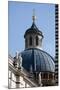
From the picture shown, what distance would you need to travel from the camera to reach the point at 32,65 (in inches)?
103

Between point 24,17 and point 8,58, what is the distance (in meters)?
0.44

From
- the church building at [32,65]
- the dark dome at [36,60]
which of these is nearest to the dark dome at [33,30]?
the church building at [32,65]

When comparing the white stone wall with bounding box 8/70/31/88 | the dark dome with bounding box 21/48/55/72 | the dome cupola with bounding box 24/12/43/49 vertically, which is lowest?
the white stone wall with bounding box 8/70/31/88

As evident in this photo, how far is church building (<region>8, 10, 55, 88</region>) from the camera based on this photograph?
101 inches

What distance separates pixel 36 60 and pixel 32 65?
7 centimetres

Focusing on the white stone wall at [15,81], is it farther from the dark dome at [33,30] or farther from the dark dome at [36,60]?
the dark dome at [33,30]

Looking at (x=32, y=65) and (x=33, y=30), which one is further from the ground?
(x=33, y=30)

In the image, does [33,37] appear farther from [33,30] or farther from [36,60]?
[36,60]

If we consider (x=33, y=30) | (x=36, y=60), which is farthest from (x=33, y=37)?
(x=36, y=60)

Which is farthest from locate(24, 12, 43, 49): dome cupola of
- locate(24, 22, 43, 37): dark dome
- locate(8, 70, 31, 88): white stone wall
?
locate(8, 70, 31, 88): white stone wall

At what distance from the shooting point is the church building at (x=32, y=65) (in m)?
2.55

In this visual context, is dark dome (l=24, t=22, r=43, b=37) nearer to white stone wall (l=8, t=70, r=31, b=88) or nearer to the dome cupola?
the dome cupola

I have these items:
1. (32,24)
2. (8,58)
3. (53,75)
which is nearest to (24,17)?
(32,24)

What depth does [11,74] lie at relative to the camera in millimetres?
2525
